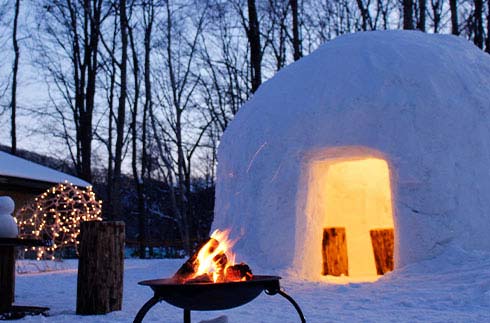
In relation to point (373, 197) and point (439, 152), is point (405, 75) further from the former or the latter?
point (373, 197)

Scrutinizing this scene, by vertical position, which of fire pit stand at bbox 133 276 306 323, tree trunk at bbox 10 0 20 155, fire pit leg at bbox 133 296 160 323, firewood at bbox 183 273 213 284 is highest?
tree trunk at bbox 10 0 20 155

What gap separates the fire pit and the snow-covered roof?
11.4m

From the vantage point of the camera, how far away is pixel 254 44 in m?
20.2

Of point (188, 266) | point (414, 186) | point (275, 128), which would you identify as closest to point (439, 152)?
point (414, 186)

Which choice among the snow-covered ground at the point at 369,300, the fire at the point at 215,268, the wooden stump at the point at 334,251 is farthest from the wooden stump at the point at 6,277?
the wooden stump at the point at 334,251

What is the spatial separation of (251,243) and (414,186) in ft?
8.20

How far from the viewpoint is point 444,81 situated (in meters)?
8.39

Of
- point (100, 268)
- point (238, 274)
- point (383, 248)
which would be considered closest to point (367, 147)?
point (383, 248)

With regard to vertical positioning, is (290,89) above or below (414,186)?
above

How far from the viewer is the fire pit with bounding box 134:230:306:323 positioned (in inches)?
143

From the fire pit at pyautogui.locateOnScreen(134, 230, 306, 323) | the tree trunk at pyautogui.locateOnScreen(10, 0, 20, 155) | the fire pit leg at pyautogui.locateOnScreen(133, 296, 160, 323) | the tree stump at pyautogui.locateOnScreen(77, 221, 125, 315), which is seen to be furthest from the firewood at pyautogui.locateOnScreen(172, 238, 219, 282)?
the tree trunk at pyautogui.locateOnScreen(10, 0, 20, 155)

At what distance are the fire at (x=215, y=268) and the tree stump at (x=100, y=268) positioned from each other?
1871mm

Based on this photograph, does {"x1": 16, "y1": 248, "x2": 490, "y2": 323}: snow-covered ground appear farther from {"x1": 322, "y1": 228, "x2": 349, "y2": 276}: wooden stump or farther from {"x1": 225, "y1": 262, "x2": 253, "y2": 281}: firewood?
{"x1": 322, "y1": 228, "x2": 349, "y2": 276}: wooden stump

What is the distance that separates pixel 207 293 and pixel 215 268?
55cm
